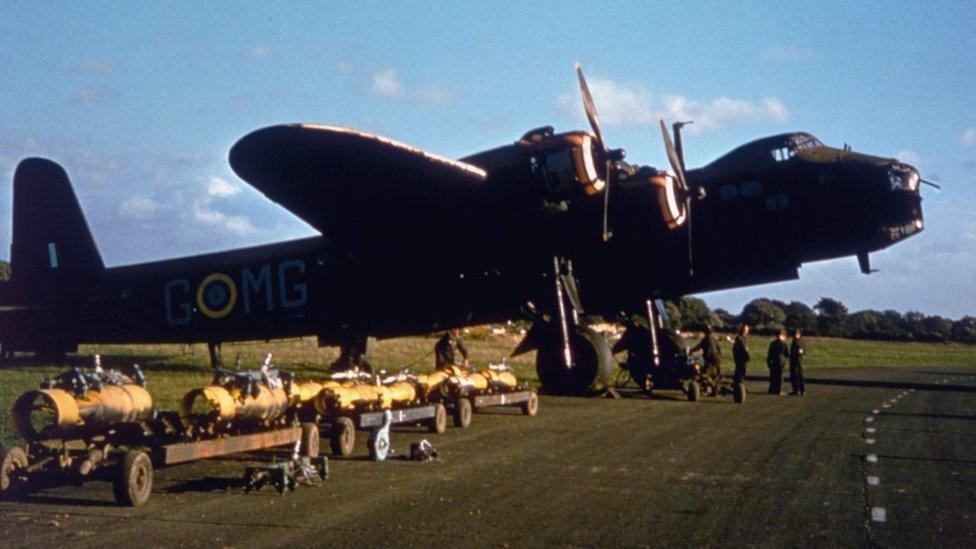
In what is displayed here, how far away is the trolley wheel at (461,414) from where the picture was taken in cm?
1571

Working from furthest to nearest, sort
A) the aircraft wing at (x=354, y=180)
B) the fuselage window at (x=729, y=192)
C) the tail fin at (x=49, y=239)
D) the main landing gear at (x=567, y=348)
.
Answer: the tail fin at (x=49, y=239)
the fuselage window at (x=729, y=192)
the main landing gear at (x=567, y=348)
the aircraft wing at (x=354, y=180)

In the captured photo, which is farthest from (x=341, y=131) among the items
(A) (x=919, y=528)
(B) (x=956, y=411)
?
(B) (x=956, y=411)

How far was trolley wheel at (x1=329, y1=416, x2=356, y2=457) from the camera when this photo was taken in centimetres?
1201

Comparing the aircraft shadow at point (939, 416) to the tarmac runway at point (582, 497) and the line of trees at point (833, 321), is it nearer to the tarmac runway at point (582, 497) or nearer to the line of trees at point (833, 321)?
the tarmac runway at point (582, 497)

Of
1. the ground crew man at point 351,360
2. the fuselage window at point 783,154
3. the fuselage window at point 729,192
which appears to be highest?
the fuselage window at point 783,154

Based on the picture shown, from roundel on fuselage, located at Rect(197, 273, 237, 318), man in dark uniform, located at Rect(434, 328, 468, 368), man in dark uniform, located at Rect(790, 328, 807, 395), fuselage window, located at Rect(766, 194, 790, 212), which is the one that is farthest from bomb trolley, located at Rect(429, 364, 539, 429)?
man in dark uniform, located at Rect(790, 328, 807, 395)

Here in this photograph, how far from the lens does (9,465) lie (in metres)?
8.60

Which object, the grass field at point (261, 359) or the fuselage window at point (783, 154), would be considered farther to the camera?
the grass field at point (261, 359)

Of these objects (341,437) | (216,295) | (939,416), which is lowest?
(939,416)

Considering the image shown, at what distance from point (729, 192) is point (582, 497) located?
41.3 feet


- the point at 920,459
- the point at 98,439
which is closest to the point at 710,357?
the point at 920,459

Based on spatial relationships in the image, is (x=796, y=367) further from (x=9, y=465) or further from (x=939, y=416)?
(x=9, y=465)

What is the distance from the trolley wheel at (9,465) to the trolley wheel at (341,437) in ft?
13.5

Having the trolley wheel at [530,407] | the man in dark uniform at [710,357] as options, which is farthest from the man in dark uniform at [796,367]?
the trolley wheel at [530,407]
